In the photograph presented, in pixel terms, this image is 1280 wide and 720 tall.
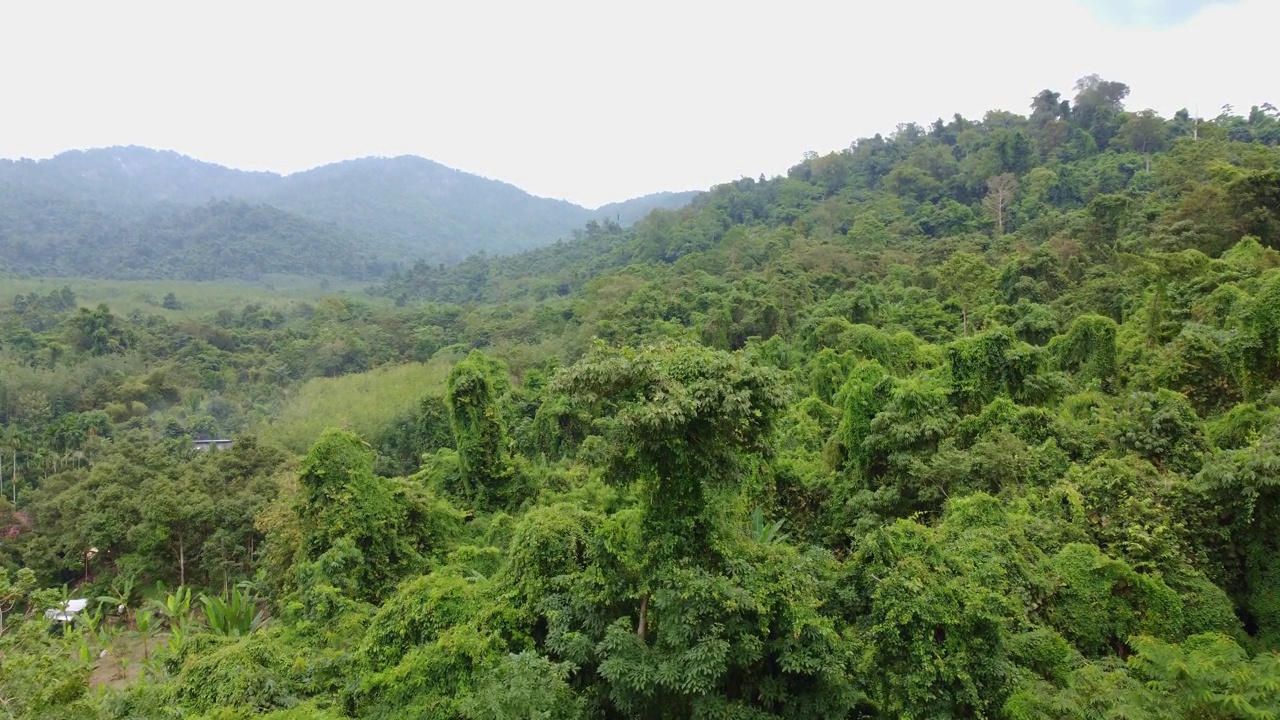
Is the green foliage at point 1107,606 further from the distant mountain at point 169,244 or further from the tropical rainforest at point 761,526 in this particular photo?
the distant mountain at point 169,244

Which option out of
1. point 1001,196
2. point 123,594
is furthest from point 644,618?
point 1001,196

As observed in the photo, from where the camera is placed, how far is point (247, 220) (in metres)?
115

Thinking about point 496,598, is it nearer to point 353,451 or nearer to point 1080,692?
point 353,451

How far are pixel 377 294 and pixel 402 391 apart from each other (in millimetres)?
62125

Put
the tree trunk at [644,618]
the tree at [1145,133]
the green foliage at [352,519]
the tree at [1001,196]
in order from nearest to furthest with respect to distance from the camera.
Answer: the tree trunk at [644,618] → the green foliage at [352,519] → the tree at [1001,196] → the tree at [1145,133]

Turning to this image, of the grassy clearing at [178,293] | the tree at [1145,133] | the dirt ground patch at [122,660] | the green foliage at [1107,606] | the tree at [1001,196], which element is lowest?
the dirt ground patch at [122,660]

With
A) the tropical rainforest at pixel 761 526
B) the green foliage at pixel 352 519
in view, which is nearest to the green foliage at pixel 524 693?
the tropical rainforest at pixel 761 526

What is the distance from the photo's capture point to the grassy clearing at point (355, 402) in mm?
30609

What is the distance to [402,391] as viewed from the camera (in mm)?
34438

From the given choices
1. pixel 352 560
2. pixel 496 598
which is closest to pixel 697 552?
pixel 496 598

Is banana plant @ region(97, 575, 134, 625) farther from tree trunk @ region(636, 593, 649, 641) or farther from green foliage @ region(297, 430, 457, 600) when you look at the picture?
tree trunk @ region(636, 593, 649, 641)

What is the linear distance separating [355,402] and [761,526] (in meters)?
26.7

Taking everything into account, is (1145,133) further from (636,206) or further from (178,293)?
(636,206)

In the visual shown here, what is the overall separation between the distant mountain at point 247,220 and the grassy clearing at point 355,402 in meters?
74.0
